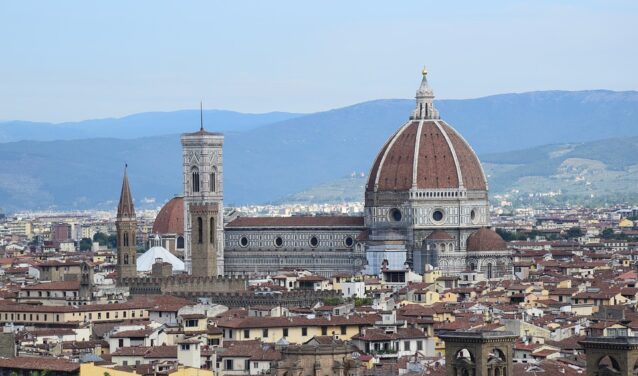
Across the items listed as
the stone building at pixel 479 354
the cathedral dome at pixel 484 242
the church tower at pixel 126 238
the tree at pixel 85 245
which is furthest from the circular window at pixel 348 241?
the stone building at pixel 479 354

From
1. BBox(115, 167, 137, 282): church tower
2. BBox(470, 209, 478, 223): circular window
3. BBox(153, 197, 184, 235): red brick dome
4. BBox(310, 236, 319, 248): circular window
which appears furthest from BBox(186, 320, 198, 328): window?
BBox(153, 197, 184, 235): red brick dome

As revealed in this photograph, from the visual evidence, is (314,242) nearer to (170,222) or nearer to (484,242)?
(484,242)

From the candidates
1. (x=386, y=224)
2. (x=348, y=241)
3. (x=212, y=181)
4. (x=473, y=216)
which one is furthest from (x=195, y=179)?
(x=473, y=216)

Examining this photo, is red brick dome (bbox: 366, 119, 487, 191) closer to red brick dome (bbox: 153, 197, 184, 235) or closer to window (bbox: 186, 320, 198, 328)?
red brick dome (bbox: 153, 197, 184, 235)

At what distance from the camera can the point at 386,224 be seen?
129m

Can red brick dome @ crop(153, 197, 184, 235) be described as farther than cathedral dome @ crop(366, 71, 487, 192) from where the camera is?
Result: Yes

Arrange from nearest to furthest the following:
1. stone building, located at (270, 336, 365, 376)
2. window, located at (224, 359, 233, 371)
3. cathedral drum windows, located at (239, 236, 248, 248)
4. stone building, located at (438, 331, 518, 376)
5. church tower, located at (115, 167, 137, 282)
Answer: stone building, located at (438, 331, 518, 376), stone building, located at (270, 336, 365, 376), window, located at (224, 359, 233, 371), church tower, located at (115, 167, 137, 282), cathedral drum windows, located at (239, 236, 248, 248)

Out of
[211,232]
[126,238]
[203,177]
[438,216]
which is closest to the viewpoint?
[126,238]

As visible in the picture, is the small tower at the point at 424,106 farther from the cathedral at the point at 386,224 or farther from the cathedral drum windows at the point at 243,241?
the cathedral drum windows at the point at 243,241

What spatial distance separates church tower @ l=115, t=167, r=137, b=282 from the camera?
367 feet

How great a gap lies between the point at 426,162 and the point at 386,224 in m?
3.95

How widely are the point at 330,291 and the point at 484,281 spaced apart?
13956 millimetres

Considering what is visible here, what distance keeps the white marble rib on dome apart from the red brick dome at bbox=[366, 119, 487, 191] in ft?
40.2

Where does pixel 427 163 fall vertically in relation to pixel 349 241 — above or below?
above
